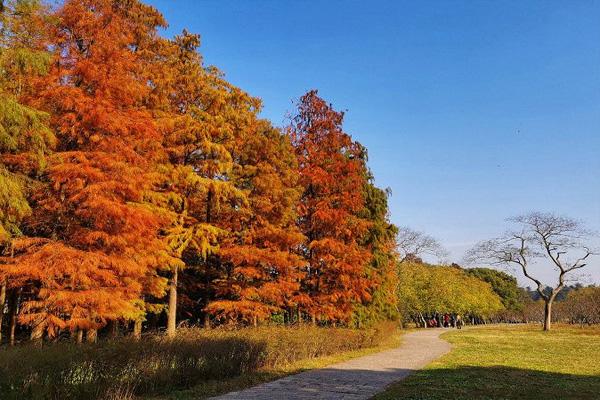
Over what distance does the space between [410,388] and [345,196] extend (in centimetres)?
1298

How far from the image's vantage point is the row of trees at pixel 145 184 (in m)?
14.3

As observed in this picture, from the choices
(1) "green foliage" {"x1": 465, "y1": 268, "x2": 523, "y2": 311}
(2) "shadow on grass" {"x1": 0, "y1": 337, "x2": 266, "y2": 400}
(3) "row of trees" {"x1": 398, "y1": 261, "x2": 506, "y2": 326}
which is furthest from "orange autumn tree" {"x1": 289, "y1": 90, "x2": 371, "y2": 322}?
(1) "green foliage" {"x1": 465, "y1": 268, "x2": 523, "y2": 311}

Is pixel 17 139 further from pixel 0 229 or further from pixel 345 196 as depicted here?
pixel 345 196

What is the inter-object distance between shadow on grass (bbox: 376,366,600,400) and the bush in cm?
414

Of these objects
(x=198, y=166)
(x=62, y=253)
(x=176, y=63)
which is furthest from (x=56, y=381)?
(x=176, y=63)

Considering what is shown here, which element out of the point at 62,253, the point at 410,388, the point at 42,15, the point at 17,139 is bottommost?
the point at 410,388

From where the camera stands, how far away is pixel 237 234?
67.8 ft

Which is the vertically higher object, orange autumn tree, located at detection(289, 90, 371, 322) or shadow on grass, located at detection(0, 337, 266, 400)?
orange autumn tree, located at detection(289, 90, 371, 322)

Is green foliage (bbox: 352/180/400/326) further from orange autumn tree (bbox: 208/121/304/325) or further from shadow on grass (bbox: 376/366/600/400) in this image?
shadow on grass (bbox: 376/366/600/400)

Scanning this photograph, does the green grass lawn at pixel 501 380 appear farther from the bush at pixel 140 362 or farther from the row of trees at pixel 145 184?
the row of trees at pixel 145 184

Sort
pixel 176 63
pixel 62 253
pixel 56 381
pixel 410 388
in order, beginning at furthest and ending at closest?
pixel 176 63, pixel 62 253, pixel 410 388, pixel 56 381

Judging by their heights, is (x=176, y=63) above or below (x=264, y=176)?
above

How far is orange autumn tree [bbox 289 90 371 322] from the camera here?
76.4 feet

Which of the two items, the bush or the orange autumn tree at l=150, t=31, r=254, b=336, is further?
the orange autumn tree at l=150, t=31, r=254, b=336
